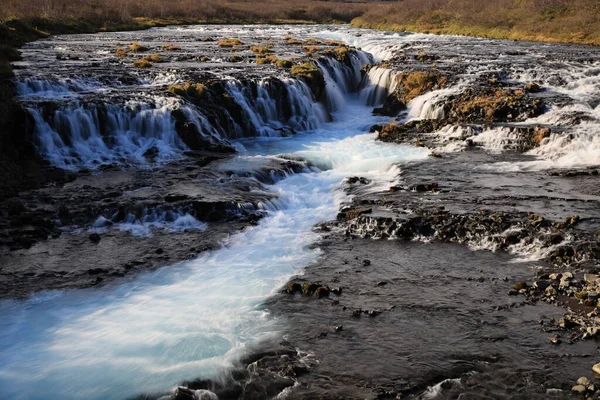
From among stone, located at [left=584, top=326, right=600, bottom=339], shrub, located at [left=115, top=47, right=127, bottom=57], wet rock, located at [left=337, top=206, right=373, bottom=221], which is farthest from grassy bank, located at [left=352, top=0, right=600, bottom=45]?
stone, located at [left=584, top=326, right=600, bottom=339]

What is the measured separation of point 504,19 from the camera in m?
68.3

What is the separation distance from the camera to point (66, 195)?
20.9 metres

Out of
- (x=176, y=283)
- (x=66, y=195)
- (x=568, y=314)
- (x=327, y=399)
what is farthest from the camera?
(x=66, y=195)

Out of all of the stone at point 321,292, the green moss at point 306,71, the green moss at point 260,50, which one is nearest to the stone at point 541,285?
the stone at point 321,292

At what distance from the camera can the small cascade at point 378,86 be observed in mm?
39344

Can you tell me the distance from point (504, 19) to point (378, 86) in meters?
36.5

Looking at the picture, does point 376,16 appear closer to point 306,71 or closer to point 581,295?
point 306,71

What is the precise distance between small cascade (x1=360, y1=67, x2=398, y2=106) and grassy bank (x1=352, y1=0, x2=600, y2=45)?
24516mm

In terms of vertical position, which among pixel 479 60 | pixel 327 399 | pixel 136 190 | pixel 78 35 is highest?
pixel 78 35

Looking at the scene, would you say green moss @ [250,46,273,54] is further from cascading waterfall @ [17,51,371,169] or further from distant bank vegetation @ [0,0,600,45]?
distant bank vegetation @ [0,0,600,45]

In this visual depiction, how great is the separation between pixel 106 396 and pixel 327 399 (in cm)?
426

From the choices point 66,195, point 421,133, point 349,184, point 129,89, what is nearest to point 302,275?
point 349,184

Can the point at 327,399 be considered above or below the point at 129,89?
below

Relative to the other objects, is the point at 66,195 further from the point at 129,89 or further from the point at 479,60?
the point at 479,60
